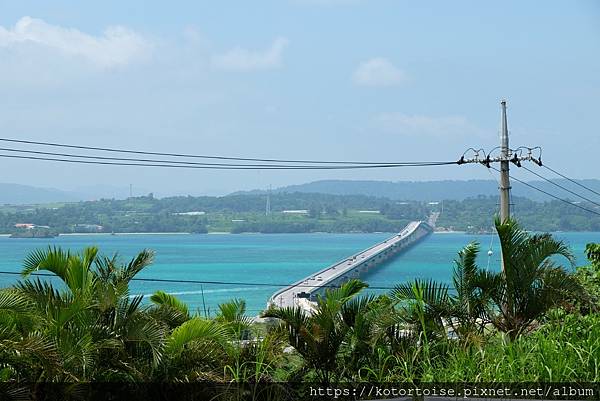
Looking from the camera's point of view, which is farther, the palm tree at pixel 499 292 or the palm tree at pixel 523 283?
the palm tree at pixel 523 283

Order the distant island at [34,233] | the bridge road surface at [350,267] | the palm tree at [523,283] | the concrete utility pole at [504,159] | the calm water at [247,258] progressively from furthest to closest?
1. the distant island at [34,233]
2. the calm water at [247,258]
3. the bridge road surface at [350,267]
4. the concrete utility pole at [504,159]
5. the palm tree at [523,283]

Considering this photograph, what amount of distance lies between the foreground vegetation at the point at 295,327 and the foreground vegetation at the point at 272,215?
5037 centimetres

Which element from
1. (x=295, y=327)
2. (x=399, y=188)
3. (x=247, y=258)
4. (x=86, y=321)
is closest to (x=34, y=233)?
(x=247, y=258)

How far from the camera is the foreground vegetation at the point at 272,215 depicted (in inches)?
2633

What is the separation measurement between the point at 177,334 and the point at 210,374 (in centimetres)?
41

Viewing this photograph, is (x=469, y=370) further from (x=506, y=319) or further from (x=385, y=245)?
(x=385, y=245)

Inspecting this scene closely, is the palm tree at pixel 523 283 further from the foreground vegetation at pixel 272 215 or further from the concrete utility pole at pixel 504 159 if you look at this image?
the foreground vegetation at pixel 272 215

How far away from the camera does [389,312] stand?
6.66 meters

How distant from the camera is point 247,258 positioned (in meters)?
81.4

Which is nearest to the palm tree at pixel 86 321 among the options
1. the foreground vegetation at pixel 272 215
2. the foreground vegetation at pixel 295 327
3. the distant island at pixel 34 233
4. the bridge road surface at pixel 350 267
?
the foreground vegetation at pixel 295 327

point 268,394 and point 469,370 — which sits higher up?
point 469,370

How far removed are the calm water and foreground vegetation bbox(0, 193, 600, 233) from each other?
6.09 ft

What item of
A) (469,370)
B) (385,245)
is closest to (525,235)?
(469,370)

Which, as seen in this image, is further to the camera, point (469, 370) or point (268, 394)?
point (268, 394)
